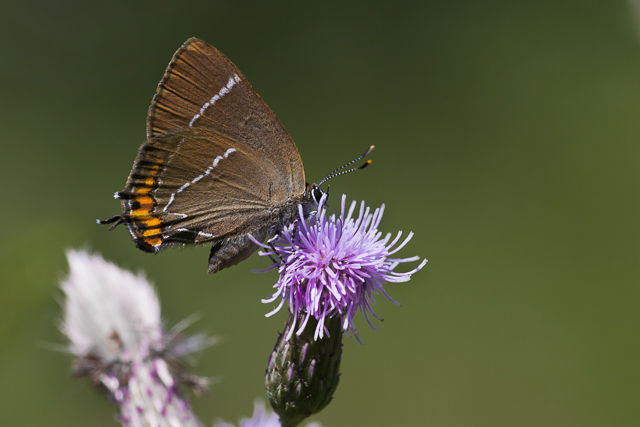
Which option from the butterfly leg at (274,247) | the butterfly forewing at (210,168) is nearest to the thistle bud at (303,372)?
the butterfly leg at (274,247)

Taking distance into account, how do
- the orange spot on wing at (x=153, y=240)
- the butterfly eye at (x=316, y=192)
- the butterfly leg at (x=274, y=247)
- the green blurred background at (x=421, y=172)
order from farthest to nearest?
1. the green blurred background at (x=421, y=172)
2. the butterfly eye at (x=316, y=192)
3. the orange spot on wing at (x=153, y=240)
4. the butterfly leg at (x=274, y=247)

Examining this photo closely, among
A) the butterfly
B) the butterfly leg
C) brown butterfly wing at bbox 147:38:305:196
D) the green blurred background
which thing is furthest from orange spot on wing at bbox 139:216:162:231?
the green blurred background

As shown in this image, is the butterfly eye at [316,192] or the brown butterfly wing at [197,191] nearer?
the brown butterfly wing at [197,191]

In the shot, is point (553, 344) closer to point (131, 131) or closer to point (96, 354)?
point (96, 354)

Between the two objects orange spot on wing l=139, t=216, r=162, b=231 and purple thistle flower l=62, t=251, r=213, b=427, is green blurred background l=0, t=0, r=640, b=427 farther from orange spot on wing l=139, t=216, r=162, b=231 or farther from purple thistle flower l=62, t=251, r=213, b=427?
orange spot on wing l=139, t=216, r=162, b=231

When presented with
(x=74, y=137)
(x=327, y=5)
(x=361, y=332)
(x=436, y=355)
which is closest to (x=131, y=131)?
(x=74, y=137)

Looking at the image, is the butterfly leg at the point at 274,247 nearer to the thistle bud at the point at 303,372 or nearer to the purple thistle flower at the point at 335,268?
the purple thistle flower at the point at 335,268

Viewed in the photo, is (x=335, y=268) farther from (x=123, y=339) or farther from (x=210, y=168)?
(x=123, y=339)
